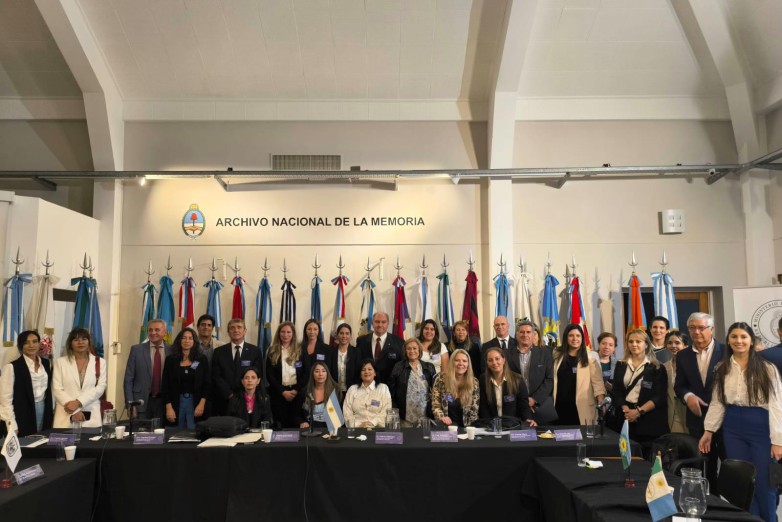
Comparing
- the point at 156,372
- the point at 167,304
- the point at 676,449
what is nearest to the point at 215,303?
the point at 167,304

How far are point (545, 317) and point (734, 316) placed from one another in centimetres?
230

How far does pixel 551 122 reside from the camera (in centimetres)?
796

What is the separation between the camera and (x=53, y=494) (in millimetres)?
3289

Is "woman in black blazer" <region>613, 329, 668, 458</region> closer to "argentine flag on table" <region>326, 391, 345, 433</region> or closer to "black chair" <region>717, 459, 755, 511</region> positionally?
"black chair" <region>717, 459, 755, 511</region>

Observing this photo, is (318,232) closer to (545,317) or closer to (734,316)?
(545,317)

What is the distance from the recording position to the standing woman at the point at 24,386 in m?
5.15

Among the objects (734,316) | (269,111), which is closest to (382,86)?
(269,111)

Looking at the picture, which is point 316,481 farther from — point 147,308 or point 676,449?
point 147,308

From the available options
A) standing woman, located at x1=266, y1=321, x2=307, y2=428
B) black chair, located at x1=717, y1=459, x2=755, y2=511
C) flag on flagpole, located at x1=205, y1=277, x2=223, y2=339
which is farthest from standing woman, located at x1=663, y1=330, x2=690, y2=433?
flag on flagpole, located at x1=205, y1=277, x2=223, y2=339

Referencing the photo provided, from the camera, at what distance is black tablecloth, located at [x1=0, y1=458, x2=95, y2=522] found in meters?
2.97

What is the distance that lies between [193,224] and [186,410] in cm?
292

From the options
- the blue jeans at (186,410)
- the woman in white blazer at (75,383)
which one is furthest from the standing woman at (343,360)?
the woman in white blazer at (75,383)

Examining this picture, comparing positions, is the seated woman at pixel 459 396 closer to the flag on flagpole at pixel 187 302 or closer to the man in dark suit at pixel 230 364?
the man in dark suit at pixel 230 364

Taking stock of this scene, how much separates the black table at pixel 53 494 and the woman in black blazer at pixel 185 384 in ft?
5.62
